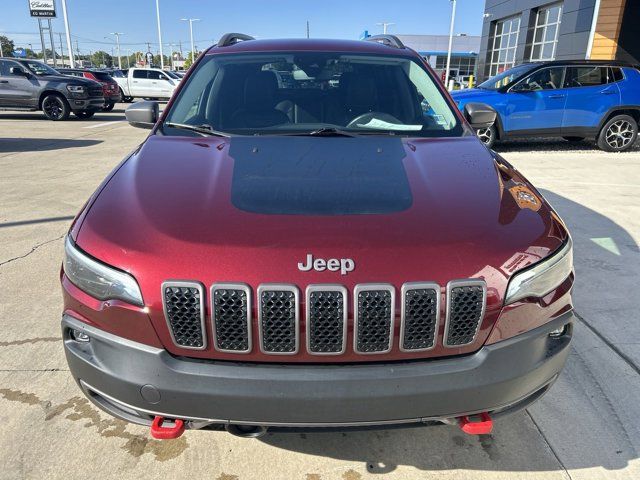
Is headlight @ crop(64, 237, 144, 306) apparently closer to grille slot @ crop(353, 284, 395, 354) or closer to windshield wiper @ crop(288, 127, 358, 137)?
grille slot @ crop(353, 284, 395, 354)

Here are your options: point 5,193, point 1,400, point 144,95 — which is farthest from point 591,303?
point 144,95

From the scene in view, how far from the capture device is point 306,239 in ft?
5.74

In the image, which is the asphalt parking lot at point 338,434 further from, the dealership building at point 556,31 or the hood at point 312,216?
the dealership building at point 556,31

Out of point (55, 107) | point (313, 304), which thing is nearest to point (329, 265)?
point (313, 304)

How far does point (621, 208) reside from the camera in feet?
20.6

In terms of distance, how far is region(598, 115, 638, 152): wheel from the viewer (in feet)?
33.9

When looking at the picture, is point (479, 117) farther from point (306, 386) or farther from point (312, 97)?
point (306, 386)

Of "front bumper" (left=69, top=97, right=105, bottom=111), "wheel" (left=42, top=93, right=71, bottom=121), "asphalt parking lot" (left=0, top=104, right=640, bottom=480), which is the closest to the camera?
"asphalt parking lot" (left=0, top=104, right=640, bottom=480)

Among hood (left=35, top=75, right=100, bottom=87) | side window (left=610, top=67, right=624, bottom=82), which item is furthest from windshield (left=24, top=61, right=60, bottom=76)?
side window (left=610, top=67, right=624, bottom=82)

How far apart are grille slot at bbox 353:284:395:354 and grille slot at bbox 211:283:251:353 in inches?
14.0

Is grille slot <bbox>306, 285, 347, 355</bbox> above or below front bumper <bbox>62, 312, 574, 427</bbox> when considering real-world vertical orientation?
above

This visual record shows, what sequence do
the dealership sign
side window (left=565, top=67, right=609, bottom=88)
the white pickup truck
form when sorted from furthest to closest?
1. the dealership sign
2. the white pickup truck
3. side window (left=565, top=67, right=609, bottom=88)

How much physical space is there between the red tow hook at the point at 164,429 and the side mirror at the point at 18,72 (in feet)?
54.6

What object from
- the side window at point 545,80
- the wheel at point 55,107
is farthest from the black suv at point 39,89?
the side window at point 545,80
